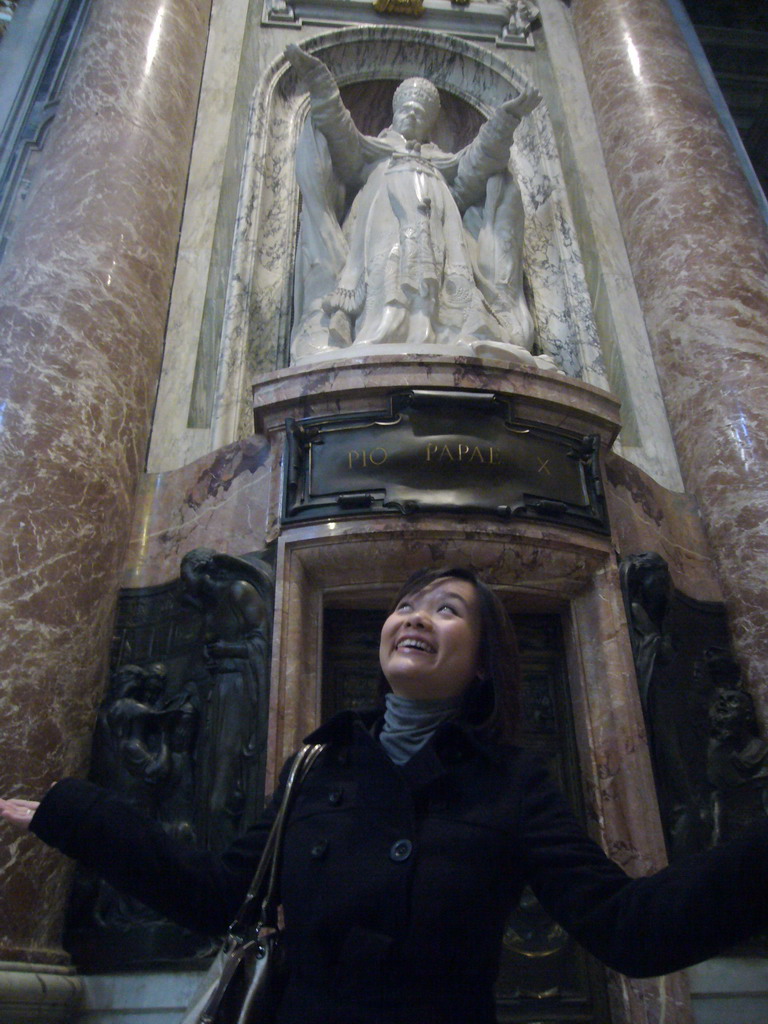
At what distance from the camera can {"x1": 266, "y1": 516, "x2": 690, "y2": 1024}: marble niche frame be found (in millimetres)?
2922

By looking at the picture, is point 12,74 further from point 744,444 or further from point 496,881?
point 496,881

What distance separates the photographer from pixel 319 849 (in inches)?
49.1

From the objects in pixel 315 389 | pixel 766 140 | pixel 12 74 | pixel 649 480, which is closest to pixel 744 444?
pixel 649 480

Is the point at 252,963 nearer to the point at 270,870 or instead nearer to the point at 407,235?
the point at 270,870

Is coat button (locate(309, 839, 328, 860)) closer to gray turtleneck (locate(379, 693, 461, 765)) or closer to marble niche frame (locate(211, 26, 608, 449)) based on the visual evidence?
gray turtleneck (locate(379, 693, 461, 765))

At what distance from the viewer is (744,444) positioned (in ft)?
12.8

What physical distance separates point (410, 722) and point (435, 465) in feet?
6.27

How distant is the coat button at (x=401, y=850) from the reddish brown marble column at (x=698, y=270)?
105 inches

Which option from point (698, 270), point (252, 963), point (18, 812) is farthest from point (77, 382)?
point (698, 270)

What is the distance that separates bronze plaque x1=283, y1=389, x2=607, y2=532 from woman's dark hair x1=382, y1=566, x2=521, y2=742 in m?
1.57

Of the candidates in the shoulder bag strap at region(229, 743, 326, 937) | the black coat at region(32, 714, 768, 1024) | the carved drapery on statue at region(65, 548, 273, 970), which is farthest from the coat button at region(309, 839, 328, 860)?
the carved drapery on statue at region(65, 548, 273, 970)

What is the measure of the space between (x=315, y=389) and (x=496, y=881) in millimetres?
2572

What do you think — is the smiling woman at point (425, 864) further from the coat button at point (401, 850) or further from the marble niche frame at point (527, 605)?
the marble niche frame at point (527, 605)

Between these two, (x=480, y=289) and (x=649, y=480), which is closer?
(x=649, y=480)
